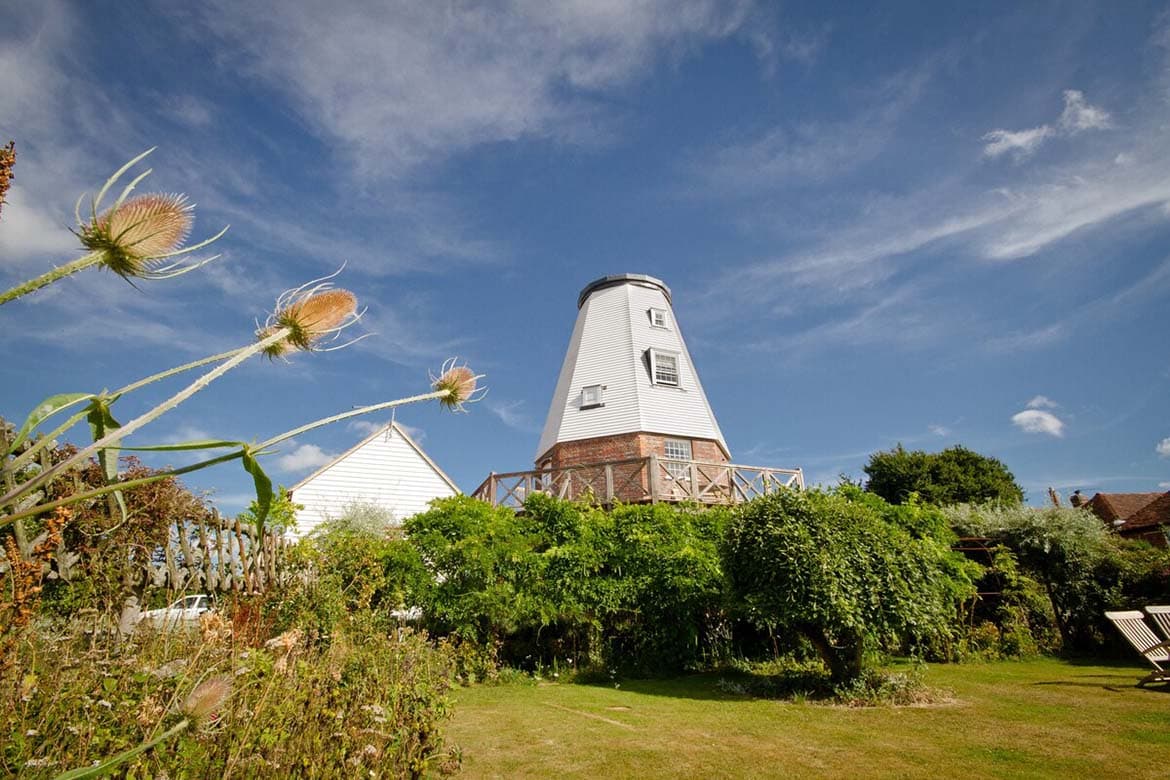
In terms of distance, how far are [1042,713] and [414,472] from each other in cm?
1802

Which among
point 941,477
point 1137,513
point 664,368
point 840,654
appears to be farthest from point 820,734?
point 1137,513

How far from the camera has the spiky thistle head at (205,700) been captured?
Result: 59.6 inches

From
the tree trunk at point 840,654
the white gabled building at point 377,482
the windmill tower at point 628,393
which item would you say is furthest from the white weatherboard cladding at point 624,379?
→ the tree trunk at point 840,654

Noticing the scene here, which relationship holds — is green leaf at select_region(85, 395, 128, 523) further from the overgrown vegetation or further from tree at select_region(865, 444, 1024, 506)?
tree at select_region(865, 444, 1024, 506)

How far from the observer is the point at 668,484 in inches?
657

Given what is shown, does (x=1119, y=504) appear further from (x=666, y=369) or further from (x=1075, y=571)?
(x=666, y=369)

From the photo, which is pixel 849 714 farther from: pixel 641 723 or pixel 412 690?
pixel 412 690

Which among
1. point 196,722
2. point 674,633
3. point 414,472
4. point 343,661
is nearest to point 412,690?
point 343,661

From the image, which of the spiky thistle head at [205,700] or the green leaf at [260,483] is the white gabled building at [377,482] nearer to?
the spiky thistle head at [205,700]

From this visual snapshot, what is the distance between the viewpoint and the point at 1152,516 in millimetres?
27562

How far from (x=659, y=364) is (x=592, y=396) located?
8.56 feet

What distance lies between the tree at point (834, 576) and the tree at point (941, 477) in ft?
56.9

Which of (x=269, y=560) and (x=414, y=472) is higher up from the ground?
(x=414, y=472)

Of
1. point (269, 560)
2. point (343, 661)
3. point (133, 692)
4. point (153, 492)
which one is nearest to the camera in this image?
point (133, 692)
